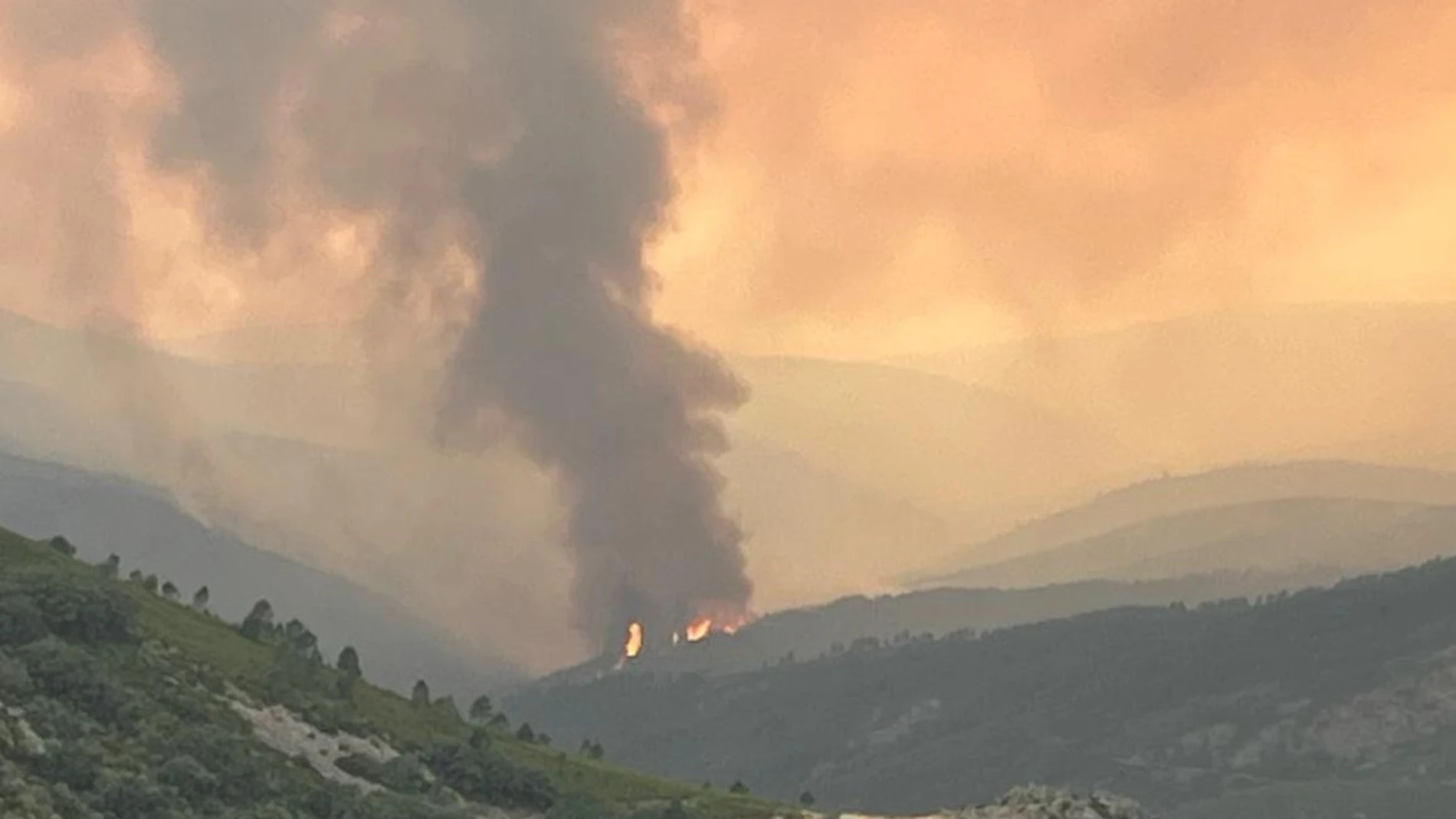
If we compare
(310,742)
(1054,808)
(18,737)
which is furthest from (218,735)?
(1054,808)

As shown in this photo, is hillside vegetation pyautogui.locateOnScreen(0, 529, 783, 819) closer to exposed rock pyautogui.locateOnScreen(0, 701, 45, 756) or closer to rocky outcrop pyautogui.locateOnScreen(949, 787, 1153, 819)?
exposed rock pyautogui.locateOnScreen(0, 701, 45, 756)

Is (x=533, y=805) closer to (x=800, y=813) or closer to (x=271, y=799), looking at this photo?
(x=800, y=813)

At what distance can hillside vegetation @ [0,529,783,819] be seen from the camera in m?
71.0

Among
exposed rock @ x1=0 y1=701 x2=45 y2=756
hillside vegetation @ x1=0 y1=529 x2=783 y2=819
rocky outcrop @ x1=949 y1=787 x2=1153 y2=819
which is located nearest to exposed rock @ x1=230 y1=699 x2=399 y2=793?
hillside vegetation @ x1=0 y1=529 x2=783 y2=819

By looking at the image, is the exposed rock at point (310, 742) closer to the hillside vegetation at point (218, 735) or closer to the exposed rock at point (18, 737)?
the hillside vegetation at point (218, 735)

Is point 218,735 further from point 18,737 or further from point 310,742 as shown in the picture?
point 310,742

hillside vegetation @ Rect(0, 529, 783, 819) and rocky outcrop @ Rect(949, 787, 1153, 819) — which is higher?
rocky outcrop @ Rect(949, 787, 1153, 819)

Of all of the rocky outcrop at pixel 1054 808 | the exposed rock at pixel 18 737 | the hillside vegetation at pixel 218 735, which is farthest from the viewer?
the rocky outcrop at pixel 1054 808

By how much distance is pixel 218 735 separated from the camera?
8238 centimetres

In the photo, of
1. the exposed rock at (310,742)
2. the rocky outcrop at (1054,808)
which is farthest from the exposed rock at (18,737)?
the rocky outcrop at (1054,808)

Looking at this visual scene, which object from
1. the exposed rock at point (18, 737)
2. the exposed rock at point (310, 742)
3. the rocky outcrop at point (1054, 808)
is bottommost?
the exposed rock at point (18, 737)

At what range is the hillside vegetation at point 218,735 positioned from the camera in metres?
71.0

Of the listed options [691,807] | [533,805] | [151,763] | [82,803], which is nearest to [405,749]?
[533,805]

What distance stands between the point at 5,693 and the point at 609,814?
40.4 metres
